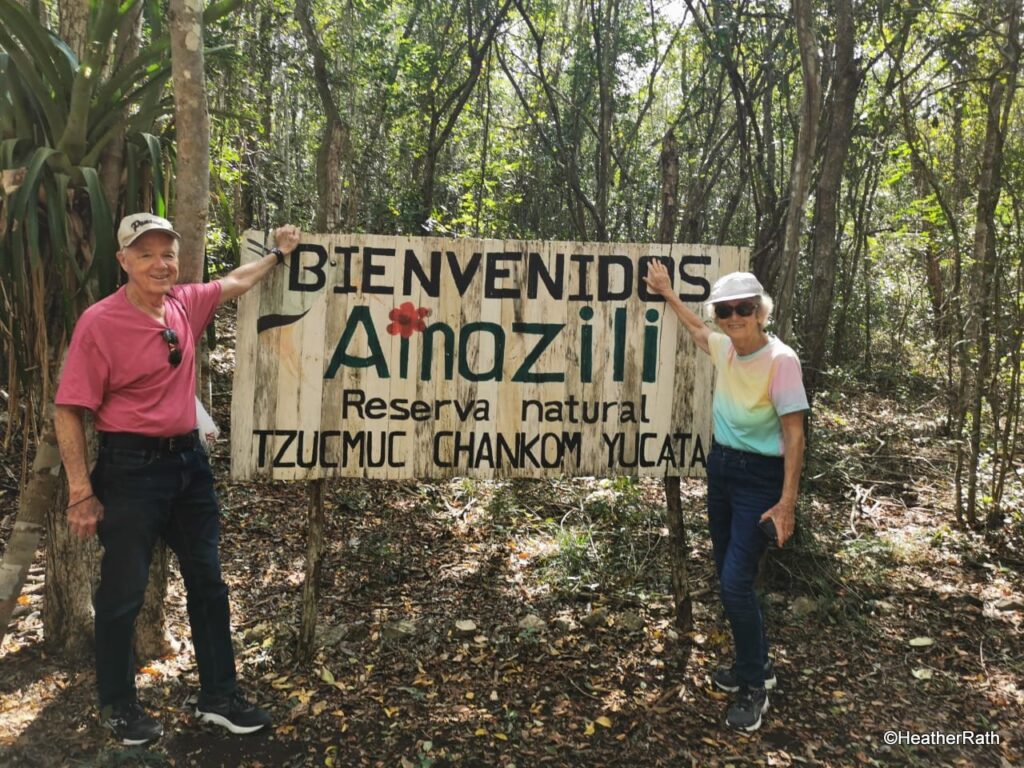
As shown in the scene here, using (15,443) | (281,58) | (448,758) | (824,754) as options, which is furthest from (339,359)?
(281,58)

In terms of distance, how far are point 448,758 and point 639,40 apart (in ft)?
37.8

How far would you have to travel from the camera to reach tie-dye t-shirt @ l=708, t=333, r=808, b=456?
2.95 metres

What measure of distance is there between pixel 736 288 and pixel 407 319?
1.51m

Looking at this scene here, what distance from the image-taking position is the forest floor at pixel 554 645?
9.84 ft

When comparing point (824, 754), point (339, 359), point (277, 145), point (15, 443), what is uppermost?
point (277, 145)

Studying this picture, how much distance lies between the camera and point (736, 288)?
3.02 metres

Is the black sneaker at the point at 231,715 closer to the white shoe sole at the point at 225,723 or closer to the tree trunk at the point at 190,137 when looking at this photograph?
the white shoe sole at the point at 225,723

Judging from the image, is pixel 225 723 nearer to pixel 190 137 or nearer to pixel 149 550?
pixel 149 550

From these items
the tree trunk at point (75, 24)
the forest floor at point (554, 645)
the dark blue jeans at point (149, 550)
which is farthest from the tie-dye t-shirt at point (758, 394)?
the tree trunk at point (75, 24)

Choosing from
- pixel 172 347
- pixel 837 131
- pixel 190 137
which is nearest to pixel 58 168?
pixel 190 137

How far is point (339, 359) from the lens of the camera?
3.35 m

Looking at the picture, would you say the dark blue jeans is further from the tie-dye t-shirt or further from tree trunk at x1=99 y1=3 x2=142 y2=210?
the tie-dye t-shirt

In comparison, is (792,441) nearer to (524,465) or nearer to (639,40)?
(524,465)

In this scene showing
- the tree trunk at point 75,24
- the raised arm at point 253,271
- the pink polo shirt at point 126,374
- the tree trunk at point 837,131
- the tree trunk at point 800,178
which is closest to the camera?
the pink polo shirt at point 126,374
